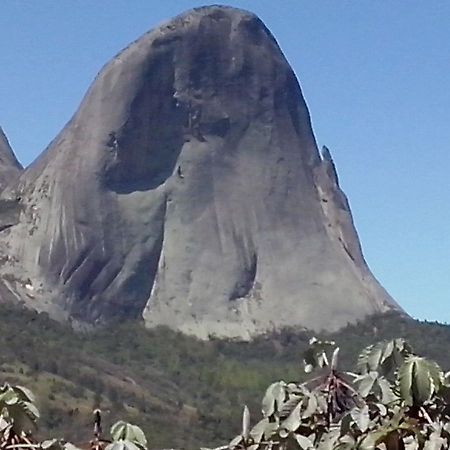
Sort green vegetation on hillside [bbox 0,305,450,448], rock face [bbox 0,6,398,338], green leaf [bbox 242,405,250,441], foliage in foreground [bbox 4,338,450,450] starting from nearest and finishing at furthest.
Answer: foliage in foreground [bbox 4,338,450,450], green leaf [bbox 242,405,250,441], green vegetation on hillside [bbox 0,305,450,448], rock face [bbox 0,6,398,338]

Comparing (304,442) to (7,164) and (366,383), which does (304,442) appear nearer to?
(366,383)

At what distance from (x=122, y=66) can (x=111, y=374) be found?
33905mm

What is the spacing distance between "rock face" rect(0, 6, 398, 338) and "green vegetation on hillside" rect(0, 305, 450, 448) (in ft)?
8.35

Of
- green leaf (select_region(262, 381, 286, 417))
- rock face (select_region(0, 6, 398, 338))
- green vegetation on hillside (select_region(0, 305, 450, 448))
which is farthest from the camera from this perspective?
rock face (select_region(0, 6, 398, 338))

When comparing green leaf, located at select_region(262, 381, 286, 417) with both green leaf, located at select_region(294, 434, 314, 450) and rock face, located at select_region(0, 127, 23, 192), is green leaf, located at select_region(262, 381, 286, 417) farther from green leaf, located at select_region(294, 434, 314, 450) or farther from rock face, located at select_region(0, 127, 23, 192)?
rock face, located at select_region(0, 127, 23, 192)

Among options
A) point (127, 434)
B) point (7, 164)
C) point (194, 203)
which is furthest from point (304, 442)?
point (7, 164)

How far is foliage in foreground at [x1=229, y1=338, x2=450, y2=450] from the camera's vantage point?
13.4 feet

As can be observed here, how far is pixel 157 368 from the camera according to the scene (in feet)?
303

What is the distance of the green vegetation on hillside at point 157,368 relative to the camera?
63.7 meters

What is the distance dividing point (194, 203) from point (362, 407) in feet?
323

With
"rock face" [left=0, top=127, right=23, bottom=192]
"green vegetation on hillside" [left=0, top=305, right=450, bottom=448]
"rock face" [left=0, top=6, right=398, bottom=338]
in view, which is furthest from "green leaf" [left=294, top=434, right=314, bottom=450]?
"rock face" [left=0, top=127, right=23, bottom=192]

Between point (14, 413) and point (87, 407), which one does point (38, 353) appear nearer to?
point (87, 407)

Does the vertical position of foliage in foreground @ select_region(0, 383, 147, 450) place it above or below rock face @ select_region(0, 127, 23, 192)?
below

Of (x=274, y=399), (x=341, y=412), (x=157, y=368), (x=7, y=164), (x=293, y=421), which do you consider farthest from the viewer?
(x=7, y=164)
